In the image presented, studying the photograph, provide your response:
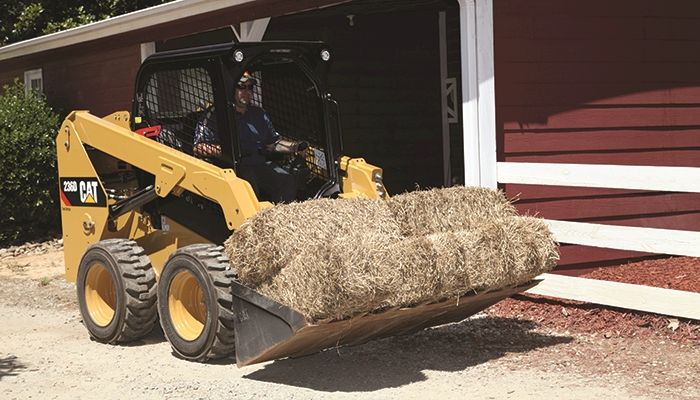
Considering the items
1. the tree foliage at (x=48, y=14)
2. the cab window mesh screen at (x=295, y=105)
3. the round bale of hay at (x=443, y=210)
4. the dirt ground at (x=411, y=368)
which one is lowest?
the dirt ground at (x=411, y=368)

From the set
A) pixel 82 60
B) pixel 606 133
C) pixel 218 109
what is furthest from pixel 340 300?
pixel 82 60

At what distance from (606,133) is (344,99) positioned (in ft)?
18.4

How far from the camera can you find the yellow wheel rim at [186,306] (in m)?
7.71

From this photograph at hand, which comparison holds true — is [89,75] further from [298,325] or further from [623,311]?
[298,325]

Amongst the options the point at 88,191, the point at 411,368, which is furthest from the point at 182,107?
the point at 411,368

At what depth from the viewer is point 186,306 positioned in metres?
7.82

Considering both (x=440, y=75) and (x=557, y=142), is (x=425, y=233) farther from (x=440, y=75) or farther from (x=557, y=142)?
(x=440, y=75)

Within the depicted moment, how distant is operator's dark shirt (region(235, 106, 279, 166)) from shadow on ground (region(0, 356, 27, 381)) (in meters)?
2.21

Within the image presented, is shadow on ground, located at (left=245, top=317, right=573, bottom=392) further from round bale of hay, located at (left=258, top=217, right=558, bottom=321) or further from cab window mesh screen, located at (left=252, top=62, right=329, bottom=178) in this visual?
cab window mesh screen, located at (left=252, top=62, right=329, bottom=178)

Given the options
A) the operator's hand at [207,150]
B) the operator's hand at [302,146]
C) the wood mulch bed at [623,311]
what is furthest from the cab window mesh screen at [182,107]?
the wood mulch bed at [623,311]

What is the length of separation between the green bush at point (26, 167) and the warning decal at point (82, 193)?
604 centimetres

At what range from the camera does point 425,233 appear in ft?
23.9

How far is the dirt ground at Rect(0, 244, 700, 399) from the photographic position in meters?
6.70

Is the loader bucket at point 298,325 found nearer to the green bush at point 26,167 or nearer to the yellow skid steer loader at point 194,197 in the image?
the yellow skid steer loader at point 194,197
